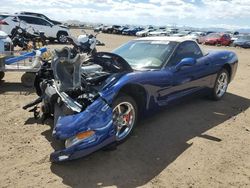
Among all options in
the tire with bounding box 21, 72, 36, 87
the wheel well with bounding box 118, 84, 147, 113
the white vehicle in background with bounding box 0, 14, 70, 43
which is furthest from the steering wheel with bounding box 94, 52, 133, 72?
the white vehicle in background with bounding box 0, 14, 70, 43

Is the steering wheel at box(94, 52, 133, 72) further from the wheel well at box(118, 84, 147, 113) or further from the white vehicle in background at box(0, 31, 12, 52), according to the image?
the white vehicle in background at box(0, 31, 12, 52)

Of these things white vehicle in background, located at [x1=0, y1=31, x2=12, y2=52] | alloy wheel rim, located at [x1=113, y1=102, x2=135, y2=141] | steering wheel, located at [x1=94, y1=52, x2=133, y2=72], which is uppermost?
steering wheel, located at [x1=94, y1=52, x2=133, y2=72]

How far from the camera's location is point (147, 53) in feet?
18.4

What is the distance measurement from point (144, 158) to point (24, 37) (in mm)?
12386

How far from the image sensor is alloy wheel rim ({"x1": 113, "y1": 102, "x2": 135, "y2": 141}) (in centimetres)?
435

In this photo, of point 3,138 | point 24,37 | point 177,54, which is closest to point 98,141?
point 3,138

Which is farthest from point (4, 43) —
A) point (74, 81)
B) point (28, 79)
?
point (74, 81)

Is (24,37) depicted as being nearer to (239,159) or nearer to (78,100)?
(78,100)

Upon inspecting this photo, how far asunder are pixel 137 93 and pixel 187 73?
1452 millimetres

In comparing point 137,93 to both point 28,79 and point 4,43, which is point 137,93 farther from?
point 4,43

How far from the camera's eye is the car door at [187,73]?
527 cm

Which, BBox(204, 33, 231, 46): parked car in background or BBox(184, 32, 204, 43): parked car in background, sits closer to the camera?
BBox(184, 32, 204, 43): parked car in background

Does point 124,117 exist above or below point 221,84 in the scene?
below

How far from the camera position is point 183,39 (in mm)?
6121
